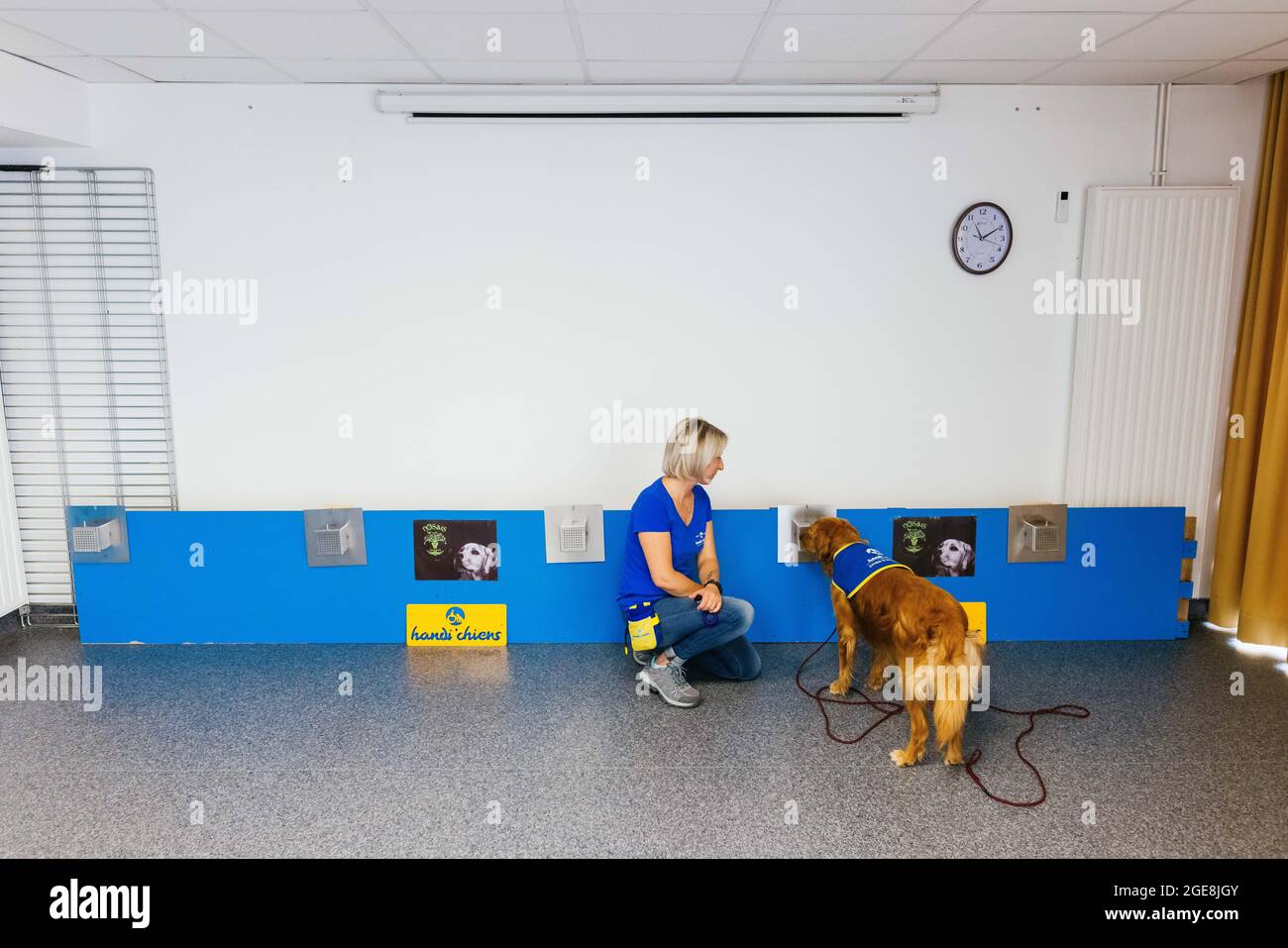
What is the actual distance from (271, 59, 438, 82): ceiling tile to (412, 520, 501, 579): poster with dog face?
2.17m

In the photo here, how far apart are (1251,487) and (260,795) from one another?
4.82 m

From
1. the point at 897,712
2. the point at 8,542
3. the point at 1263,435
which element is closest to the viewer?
the point at 897,712

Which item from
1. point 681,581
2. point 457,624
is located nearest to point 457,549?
point 457,624

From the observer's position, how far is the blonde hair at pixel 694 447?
11.6 feet

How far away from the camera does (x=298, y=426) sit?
4387 millimetres

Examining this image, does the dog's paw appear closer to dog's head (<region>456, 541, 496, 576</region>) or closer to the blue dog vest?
the blue dog vest

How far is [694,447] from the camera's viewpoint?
3.52 meters

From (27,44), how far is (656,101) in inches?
108

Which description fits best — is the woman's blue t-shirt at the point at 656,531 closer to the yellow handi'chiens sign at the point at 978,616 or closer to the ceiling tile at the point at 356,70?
the yellow handi'chiens sign at the point at 978,616

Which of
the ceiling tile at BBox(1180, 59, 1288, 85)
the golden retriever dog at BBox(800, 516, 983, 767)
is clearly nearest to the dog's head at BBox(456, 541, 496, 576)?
the golden retriever dog at BBox(800, 516, 983, 767)

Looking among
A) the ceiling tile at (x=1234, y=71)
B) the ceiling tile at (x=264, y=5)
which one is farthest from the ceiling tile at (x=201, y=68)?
the ceiling tile at (x=1234, y=71)

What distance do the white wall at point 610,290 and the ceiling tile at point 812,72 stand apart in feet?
0.73

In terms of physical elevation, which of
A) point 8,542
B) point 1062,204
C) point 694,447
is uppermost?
point 1062,204

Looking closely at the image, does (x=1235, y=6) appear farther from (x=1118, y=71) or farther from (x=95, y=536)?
(x=95, y=536)
